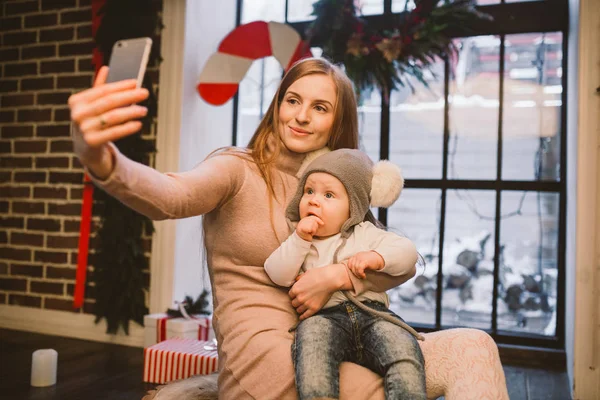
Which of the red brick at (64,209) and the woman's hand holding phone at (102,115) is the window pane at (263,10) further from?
the woman's hand holding phone at (102,115)

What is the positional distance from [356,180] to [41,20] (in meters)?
2.95

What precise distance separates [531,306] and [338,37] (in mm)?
1880

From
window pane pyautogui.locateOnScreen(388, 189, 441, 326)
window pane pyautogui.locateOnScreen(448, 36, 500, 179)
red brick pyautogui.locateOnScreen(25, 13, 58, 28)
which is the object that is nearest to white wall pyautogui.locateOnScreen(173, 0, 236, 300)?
red brick pyautogui.locateOnScreen(25, 13, 58, 28)

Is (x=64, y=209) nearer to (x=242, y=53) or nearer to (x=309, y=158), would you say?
(x=242, y=53)

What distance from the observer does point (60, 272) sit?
3480 mm

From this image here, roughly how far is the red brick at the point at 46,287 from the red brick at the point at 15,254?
6.7 inches

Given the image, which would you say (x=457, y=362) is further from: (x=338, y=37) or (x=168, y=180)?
(x=338, y=37)

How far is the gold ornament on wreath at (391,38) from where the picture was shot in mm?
2934

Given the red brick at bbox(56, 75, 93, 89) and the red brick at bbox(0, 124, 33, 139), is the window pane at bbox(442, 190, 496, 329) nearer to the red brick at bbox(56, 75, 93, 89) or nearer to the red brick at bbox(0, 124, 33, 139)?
the red brick at bbox(56, 75, 93, 89)

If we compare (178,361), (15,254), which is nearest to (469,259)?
(178,361)

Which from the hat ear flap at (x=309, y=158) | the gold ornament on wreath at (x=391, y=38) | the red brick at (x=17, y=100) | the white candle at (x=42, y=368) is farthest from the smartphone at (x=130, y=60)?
the red brick at (x=17, y=100)

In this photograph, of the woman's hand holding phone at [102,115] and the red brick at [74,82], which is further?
the red brick at [74,82]

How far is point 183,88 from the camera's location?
126 inches

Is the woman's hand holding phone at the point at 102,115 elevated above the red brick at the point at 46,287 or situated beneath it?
elevated above
